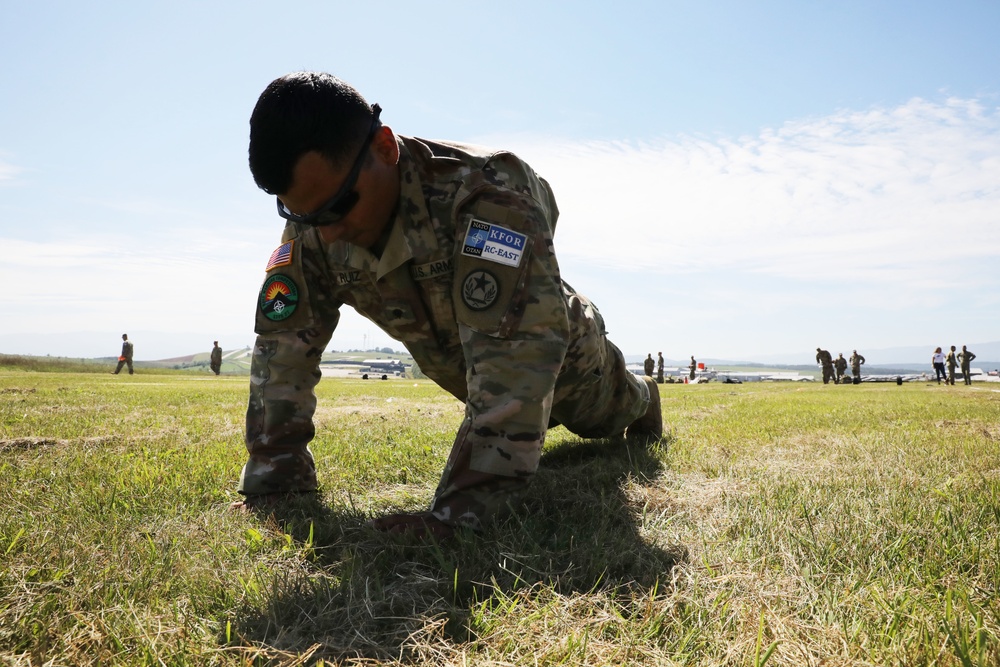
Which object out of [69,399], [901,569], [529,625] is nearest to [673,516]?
[901,569]

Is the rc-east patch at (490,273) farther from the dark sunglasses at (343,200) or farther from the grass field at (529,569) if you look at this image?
the grass field at (529,569)

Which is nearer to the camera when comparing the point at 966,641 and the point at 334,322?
the point at 966,641

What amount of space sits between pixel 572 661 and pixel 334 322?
205 cm

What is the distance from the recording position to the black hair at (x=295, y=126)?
2.05 m

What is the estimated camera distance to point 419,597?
5.10 ft

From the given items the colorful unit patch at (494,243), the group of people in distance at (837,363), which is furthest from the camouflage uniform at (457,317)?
the group of people in distance at (837,363)

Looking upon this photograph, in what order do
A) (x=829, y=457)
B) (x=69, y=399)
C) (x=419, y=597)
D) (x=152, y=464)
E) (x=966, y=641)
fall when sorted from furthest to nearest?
(x=69, y=399) < (x=829, y=457) < (x=152, y=464) < (x=419, y=597) < (x=966, y=641)

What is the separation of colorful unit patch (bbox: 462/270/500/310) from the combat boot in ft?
7.68

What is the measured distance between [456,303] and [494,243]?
10.1 inches

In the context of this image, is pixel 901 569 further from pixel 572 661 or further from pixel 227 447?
pixel 227 447

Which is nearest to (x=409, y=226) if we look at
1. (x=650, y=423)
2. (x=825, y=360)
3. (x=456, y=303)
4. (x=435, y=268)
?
(x=435, y=268)

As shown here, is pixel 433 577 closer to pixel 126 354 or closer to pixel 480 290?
pixel 480 290

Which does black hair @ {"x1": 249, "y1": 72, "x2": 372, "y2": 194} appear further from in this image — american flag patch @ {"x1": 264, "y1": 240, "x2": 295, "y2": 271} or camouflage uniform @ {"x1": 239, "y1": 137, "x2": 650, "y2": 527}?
american flag patch @ {"x1": 264, "y1": 240, "x2": 295, "y2": 271}

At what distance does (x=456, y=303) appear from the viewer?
223 centimetres
